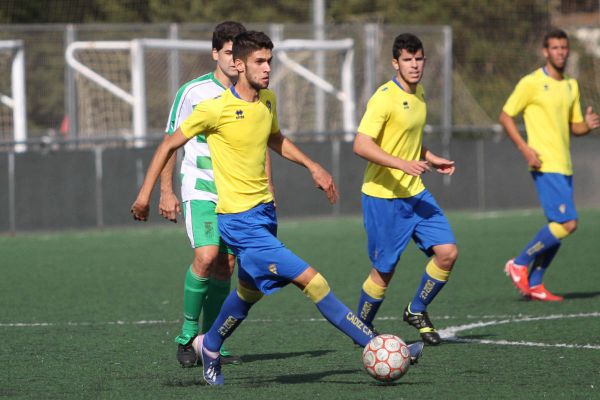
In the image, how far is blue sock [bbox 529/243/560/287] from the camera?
10.5m

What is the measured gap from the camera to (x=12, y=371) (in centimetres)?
717

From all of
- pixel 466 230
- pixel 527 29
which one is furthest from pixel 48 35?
pixel 527 29

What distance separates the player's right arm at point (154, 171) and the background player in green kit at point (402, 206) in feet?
6.17

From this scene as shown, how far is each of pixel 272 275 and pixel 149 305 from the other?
395cm

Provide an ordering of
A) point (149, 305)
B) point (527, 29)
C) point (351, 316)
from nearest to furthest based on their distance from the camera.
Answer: point (351, 316)
point (149, 305)
point (527, 29)

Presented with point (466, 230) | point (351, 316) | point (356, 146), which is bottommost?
point (466, 230)

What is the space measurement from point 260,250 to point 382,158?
1495 millimetres

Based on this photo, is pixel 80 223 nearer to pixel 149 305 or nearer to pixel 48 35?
pixel 48 35

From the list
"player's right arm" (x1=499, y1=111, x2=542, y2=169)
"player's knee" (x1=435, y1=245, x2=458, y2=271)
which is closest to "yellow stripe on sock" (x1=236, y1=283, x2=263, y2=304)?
"player's knee" (x1=435, y1=245, x2=458, y2=271)

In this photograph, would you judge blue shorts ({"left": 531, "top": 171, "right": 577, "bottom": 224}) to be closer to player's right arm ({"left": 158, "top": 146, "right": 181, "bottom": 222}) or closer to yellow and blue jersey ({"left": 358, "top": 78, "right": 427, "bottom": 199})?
yellow and blue jersey ({"left": 358, "top": 78, "right": 427, "bottom": 199})

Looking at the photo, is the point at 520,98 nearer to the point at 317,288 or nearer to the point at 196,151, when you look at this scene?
the point at 196,151

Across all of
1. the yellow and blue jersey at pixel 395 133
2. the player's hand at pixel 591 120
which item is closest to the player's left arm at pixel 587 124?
the player's hand at pixel 591 120

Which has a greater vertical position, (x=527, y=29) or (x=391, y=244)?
(x=527, y=29)

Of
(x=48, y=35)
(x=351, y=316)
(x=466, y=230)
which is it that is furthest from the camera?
(x=48, y=35)
